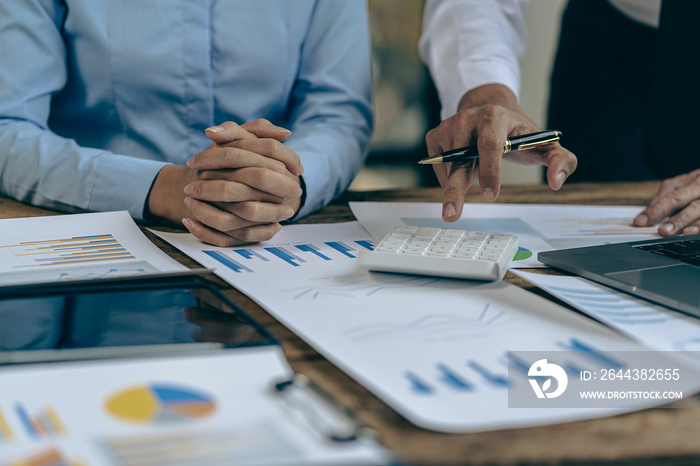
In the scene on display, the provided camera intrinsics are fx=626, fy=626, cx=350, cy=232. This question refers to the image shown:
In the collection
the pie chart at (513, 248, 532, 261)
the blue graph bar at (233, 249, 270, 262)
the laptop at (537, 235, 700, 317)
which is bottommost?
the blue graph bar at (233, 249, 270, 262)

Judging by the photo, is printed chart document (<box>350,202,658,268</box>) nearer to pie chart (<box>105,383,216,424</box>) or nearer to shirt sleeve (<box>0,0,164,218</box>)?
shirt sleeve (<box>0,0,164,218</box>)

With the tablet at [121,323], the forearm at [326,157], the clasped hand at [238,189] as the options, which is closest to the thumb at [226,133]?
the clasped hand at [238,189]

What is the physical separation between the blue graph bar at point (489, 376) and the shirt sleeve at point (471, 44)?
69cm

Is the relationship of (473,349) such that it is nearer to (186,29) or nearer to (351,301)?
(351,301)

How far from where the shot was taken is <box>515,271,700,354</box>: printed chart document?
41 cm

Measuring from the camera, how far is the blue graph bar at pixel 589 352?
0.37 m

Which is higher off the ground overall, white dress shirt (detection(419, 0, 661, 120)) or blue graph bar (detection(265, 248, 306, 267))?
white dress shirt (detection(419, 0, 661, 120))

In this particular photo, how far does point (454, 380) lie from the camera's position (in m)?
0.34

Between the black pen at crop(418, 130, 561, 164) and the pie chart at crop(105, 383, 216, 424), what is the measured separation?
434 mm

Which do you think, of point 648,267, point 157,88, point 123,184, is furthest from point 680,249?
point 157,88

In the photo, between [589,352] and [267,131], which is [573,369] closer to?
[589,352]

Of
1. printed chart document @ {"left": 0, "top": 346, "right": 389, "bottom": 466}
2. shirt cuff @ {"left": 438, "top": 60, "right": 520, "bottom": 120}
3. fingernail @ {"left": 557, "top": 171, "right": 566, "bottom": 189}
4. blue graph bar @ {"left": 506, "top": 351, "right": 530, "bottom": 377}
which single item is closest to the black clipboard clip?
printed chart document @ {"left": 0, "top": 346, "right": 389, "bottom": 466}

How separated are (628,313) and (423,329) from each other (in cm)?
16

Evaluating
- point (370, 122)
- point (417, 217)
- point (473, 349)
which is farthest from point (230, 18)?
point (473, 349)
